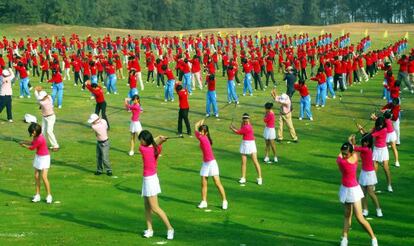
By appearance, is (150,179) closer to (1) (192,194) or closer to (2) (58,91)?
(1) (192,194)

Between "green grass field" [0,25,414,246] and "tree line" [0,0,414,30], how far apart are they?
85.9m

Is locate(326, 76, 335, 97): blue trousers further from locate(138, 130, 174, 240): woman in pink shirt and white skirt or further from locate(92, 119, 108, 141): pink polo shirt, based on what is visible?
locate(138, 130, 174, 240): woman in pink shirt and white skirt

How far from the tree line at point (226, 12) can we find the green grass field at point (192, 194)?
282 feet

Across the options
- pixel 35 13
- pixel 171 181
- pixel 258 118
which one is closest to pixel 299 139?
pixel 258 118

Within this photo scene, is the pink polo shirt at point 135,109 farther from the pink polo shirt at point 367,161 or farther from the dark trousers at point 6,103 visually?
the pink polo shirt at point 367,161

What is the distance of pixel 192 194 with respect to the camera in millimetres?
15438

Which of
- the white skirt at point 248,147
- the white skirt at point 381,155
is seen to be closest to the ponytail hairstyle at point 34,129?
the white skirt at point 248,147

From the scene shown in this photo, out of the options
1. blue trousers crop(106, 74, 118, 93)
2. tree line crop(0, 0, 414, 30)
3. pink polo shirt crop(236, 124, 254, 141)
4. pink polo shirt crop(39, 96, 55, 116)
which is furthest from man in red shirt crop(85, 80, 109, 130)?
tree line crop(0, 0, 414, 30)

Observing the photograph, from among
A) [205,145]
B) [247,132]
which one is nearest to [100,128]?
[247,132]

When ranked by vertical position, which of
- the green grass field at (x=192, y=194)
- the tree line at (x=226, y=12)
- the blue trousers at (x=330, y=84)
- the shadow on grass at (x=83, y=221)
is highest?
the tree line at (x=226, y=12)

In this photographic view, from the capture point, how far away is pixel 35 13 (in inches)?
3369

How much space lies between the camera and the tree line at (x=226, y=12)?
114000 mm

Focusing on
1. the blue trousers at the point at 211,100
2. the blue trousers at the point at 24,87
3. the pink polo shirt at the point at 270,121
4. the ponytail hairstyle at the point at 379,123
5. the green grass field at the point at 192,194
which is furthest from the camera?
the blue trousers at the point at 24,87

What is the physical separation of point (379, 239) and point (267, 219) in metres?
2.50
